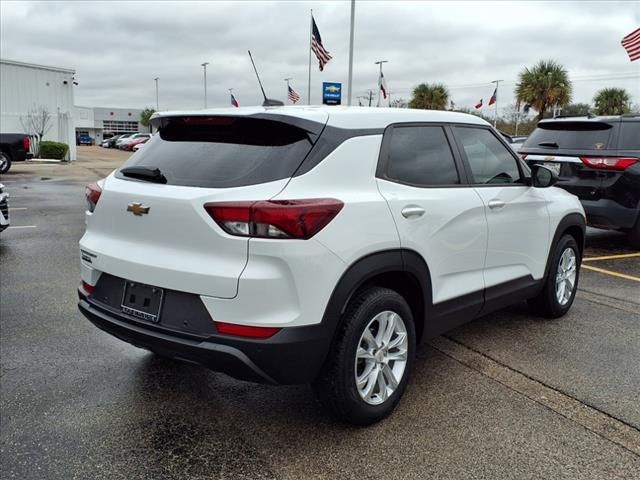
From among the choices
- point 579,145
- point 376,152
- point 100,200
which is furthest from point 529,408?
point 579,145

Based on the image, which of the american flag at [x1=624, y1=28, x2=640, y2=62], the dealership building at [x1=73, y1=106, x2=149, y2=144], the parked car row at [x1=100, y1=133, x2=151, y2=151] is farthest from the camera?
the dealership building at [x1=73, y1=106, x2=149, y2=144]

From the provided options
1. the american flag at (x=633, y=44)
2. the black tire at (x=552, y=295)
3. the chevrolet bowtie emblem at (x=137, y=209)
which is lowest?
the black tire at (x=552, y=295)

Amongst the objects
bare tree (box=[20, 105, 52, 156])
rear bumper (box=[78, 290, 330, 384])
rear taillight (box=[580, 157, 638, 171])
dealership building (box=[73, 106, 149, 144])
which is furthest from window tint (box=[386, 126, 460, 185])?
dealership building (box=[73, 106, 149, 144])

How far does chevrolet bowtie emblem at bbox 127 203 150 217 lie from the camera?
2928mm

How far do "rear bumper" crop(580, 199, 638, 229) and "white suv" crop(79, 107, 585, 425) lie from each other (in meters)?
4.45

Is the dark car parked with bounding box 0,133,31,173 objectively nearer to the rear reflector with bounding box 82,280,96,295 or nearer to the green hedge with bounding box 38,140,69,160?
the green hedge with bounding box 38,140,69,160

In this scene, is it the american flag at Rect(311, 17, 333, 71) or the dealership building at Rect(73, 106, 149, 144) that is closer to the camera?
the american flag at Rect(311, 17, 333, 71)

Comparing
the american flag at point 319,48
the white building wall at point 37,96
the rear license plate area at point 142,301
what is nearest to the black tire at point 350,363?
the rear license plate area at point 142,301

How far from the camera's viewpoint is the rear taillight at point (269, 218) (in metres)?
2.60

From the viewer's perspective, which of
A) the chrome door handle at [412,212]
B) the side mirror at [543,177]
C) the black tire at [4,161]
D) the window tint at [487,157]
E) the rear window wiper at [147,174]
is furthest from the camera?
the black tire at [4,161]

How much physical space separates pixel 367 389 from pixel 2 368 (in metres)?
2.51

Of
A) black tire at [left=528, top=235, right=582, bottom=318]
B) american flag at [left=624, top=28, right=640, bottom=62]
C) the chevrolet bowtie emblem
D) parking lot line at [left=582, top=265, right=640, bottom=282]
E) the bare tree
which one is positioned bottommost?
parking lot line at [left=582, top=265, right=640, bottom=282]

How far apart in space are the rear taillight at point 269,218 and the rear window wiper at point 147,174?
1.61 feet

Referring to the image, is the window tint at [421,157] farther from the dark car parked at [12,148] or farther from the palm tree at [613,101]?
the palm tree at [613,101]
